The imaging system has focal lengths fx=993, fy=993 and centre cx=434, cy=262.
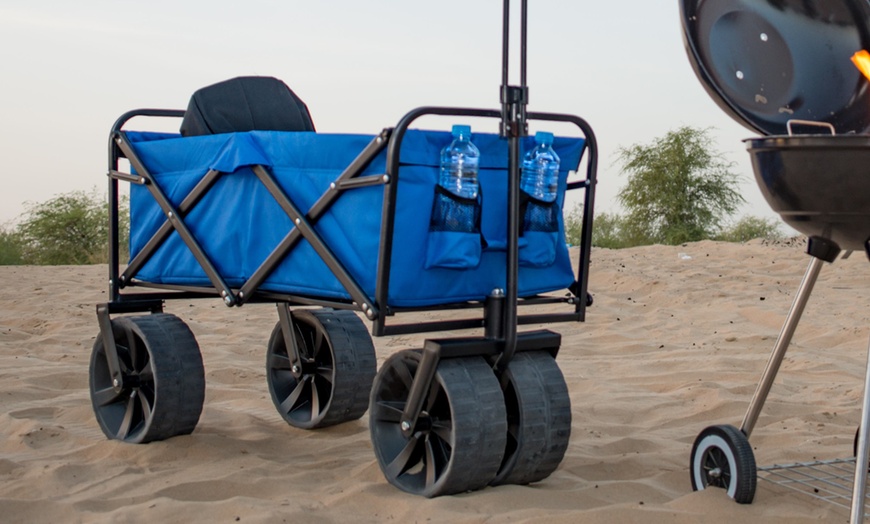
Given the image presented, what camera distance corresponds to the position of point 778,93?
334 cm

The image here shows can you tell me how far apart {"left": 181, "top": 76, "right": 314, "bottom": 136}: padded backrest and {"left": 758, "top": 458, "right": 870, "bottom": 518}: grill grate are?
233 cm

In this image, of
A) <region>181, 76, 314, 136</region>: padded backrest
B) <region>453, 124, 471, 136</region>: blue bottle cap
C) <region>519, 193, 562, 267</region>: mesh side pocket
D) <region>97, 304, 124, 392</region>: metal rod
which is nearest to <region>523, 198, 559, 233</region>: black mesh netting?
<region>519, 193, 562, 267</region>: mesh side pocket

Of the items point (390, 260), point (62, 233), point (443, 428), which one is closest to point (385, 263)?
point (390, 260)

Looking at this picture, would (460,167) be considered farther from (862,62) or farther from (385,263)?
(862,62)

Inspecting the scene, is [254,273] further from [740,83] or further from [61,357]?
[61,357]

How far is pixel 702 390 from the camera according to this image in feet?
16.0

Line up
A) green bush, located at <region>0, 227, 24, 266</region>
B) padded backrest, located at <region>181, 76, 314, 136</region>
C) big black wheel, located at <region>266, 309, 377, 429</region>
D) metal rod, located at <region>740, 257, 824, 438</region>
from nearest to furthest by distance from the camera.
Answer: metal rod, located at <region>740, 257, 824, 438</region> → padded backrest, located at <region>181, 76, 314, 136</region> → big black wheel, located at <region>266, 309, 377, 429</region> → green bush, located at <region>0, 227, 24, 266</region>

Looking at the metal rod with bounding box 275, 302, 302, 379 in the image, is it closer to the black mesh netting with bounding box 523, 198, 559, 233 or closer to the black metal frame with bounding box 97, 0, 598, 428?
the black metal frame with bounding box 97, 0, 598, 428

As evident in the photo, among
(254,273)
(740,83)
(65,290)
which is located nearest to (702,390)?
(740,83)

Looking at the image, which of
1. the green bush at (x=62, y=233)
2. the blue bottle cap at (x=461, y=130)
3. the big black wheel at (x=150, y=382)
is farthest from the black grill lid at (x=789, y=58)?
the green bush at (x=62, y=233)

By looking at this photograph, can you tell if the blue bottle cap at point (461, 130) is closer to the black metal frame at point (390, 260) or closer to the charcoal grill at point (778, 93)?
the black metal frame at point (390, 260)

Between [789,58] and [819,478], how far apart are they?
142 centimetres

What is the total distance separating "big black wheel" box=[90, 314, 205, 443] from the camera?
397 centimetres

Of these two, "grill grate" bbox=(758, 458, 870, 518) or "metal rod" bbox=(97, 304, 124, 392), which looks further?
"metal rod" bbox=(97, 304, 124, 392)
